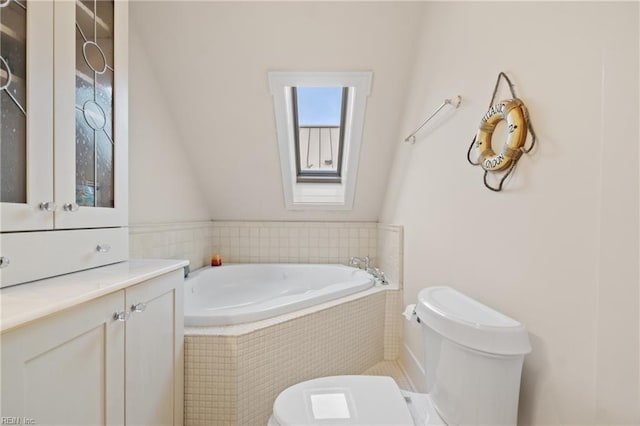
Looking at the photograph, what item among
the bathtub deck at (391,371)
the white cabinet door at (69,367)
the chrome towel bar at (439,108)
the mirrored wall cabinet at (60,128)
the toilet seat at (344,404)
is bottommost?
the bathtub deck at (391,371)

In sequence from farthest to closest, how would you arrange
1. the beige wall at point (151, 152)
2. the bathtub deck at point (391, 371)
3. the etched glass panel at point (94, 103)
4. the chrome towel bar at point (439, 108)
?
the bathtub deck at point (391, 371) < the beige wall at point (151, 152) < the chrome towel bar at point (439, 108) < the etched glass panel at point (94, 103)

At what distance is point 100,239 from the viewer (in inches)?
41.3

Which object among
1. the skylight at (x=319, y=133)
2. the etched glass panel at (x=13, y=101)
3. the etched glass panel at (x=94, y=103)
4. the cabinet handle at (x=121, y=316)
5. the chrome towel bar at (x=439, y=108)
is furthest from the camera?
the skylight at (x=319, y=133)

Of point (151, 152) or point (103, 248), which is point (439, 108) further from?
point (151, 152)

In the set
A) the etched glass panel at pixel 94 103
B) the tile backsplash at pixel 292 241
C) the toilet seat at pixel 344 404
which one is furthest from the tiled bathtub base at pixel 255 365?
the tile backsplash at pixel 292 241

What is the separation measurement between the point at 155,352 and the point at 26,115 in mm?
903

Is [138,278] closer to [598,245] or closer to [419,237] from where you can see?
[598,245]

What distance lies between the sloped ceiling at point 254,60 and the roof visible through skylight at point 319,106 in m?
0.40

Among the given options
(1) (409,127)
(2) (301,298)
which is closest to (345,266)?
(2) (301,298)

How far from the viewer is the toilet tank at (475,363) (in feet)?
2.74

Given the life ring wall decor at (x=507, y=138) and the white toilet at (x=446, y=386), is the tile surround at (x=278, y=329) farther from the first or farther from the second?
the life ring wall decor at (x=507, y=138)

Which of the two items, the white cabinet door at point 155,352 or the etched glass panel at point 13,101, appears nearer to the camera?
the etched glass panel at point 13,101

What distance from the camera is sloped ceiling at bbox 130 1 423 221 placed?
181 centimetres

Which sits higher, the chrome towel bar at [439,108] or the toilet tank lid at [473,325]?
the chrome towel bar at [439,108]
